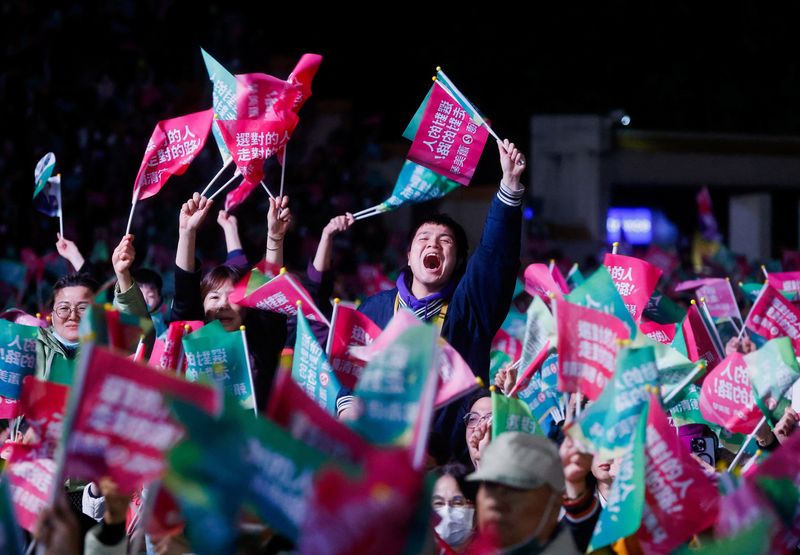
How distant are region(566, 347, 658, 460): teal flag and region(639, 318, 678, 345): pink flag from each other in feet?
6.44

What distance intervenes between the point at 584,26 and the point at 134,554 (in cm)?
1574

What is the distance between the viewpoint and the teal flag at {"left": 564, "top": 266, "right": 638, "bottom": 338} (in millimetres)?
3768

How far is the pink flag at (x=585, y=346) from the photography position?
347 centimetres

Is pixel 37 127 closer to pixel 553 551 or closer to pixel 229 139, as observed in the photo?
pixel 229 139

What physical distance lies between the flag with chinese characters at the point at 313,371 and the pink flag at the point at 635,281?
1.16 meters

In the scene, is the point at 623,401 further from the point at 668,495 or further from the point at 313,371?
the point at 313,371

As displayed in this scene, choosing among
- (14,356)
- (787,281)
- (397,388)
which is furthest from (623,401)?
(787,281)

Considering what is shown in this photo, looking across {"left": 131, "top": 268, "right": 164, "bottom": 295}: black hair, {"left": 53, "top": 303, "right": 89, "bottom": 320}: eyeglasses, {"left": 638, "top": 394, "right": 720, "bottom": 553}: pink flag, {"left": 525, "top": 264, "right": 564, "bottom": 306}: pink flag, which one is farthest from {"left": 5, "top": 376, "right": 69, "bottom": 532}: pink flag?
{"left": 131, "top": 268, "right": 164, "bottom": 295}: black hair

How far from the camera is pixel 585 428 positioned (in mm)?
3309

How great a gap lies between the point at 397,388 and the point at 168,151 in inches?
109

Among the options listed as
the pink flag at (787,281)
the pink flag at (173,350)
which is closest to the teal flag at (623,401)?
the pink flag at (173,350)

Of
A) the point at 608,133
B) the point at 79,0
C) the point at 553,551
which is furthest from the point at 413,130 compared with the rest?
the point at 608,133

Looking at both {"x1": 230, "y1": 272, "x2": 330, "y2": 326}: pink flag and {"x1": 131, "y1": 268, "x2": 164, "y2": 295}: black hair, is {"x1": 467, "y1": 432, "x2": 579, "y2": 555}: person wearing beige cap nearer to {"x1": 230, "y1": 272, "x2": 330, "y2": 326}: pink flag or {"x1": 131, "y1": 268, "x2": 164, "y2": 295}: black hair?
{"x1": 230, "y1": 272, "x2": 330, "y2": 326}: pink flag

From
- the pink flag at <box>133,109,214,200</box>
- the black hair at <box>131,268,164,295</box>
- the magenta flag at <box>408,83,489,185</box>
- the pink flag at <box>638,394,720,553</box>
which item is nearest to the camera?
the pink flag at <box>638,394,720,553</box>
